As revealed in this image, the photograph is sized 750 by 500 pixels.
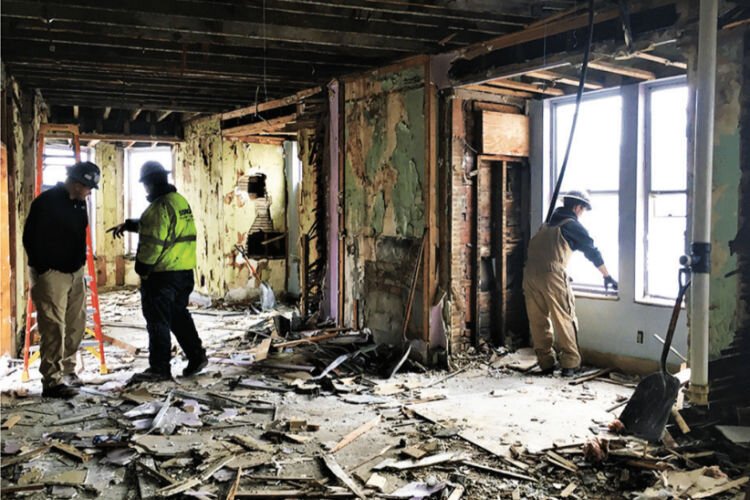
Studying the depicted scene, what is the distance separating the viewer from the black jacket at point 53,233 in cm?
511

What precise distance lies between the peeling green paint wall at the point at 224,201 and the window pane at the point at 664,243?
645 cm

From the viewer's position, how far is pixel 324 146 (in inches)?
309

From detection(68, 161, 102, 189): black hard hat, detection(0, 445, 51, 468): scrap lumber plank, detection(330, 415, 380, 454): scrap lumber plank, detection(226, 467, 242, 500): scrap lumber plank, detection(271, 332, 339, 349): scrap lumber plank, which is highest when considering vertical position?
detection(68, 161, 102, 189): black hard hat

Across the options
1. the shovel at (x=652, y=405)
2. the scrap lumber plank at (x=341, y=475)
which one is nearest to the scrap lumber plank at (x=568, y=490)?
the shovel at (x=652, y=405)

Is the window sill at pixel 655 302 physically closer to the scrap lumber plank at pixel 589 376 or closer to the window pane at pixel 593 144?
the scrap lumber plank at pixel 589 376

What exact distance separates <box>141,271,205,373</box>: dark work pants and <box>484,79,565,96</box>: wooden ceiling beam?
11.2 ft

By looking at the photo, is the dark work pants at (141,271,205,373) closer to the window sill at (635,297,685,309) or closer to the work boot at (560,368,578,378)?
the work boot at (560,368,578,378)

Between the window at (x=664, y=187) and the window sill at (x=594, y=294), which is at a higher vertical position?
the window at (x=664, y=187)

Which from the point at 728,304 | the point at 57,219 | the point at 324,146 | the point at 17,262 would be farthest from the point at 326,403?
the point at 17,262

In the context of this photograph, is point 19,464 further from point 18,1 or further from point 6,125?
point 6,125

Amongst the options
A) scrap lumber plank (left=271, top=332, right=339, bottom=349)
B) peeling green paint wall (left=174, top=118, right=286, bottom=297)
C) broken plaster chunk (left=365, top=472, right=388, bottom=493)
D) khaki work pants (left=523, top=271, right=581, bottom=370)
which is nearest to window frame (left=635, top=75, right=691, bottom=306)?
khaki work pants (left=523, top=271, right=581, bottom=370)

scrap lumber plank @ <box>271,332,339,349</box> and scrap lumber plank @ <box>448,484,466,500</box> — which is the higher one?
scrap lumber plank @ <box>271,332,339,349</box>

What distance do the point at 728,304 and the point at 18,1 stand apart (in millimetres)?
5338

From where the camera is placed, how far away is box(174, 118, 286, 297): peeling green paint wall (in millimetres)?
10547
